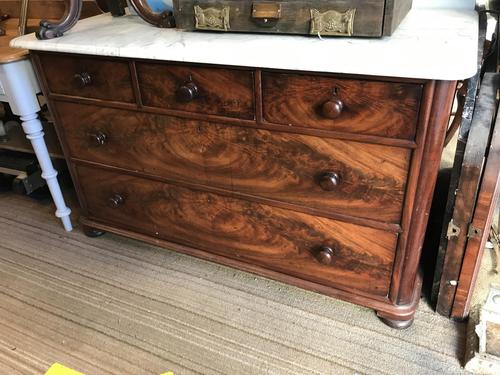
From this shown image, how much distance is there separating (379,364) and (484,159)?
24.3 inches

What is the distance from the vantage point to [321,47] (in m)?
1.02

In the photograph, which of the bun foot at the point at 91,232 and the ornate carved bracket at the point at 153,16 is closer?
the ornate carved bracket at the point at 153,16

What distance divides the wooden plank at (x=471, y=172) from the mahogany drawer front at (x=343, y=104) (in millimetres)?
213

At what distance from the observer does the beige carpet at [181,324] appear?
124cm

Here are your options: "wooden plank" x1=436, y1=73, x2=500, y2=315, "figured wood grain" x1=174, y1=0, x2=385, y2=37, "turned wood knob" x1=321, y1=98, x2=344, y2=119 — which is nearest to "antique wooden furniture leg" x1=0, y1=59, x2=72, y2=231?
"figured wood grain" x1=174, y1=0, x2=385, y2=37

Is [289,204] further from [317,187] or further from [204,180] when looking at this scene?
[204,180]

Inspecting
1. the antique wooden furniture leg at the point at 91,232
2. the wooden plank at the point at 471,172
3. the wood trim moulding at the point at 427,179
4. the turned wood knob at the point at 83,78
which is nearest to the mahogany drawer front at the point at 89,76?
the turned wood knob at the point at 83,78

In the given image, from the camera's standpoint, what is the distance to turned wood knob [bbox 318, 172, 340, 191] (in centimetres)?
110

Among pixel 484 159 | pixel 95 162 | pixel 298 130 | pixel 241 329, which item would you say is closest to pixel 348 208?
pixel 298 130

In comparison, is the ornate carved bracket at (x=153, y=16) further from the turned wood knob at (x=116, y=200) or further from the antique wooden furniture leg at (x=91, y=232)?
the antique wooden furniture leg at (x=91, y=232)

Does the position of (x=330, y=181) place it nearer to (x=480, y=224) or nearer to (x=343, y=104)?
(x=343, y=104)

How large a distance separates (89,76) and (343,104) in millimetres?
783

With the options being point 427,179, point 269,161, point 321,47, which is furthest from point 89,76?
point 427,179

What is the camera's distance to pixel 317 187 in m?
1.16
